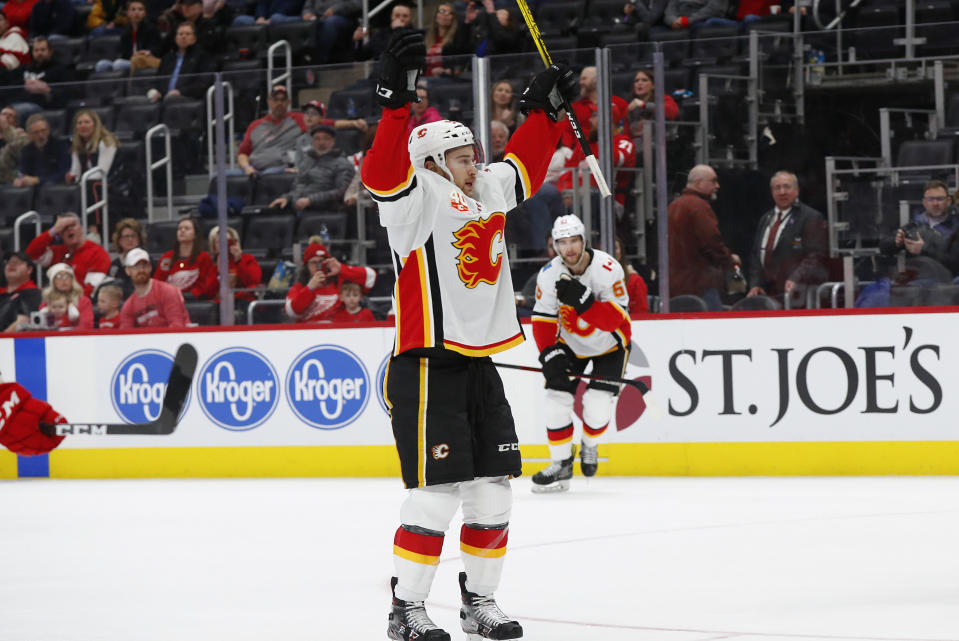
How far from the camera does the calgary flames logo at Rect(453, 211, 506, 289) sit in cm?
379

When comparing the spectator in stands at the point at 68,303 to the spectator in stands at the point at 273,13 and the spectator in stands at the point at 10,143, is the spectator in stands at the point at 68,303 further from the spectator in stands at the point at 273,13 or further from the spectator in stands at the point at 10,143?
the spectator in stands at the point at 273,13

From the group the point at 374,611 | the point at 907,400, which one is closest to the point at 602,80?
the point at 907,400

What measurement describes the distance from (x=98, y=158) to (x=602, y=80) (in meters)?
3.27

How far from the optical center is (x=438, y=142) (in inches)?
151

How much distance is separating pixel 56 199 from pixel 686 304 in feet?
13.2

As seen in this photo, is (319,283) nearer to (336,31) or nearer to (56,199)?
(56,199)

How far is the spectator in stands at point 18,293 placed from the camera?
30.2 ft

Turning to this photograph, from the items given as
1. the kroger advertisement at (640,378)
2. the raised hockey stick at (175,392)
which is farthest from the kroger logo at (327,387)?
the raised hockey stick at (175,392)

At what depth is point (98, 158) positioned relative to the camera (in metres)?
9.14

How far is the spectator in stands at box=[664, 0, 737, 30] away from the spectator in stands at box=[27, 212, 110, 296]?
173 inches

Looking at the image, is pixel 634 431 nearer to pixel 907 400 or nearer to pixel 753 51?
pixel 907 400

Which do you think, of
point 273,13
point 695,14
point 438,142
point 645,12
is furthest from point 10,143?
point 438,142

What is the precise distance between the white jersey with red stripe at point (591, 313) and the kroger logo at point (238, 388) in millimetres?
2095

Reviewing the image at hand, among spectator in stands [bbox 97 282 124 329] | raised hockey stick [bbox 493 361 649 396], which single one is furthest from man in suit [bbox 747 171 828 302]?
spectator in stands [bbox 97 282 124 329]
